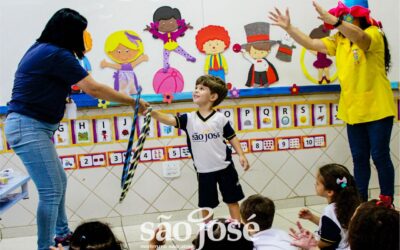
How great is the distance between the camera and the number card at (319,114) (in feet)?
9.58

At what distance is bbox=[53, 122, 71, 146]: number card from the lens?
8.82 ft

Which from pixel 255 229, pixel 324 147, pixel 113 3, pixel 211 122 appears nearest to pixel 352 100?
pixel 324 147

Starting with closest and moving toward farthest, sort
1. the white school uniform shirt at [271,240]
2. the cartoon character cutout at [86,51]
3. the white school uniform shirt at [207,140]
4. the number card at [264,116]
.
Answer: the white school uniform shirt at [271,240] → the white school uniform shirt at [207,140] → the cartoon character cutout at [86,51] → the number card at [264,116]

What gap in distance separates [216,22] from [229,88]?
16.4 inches

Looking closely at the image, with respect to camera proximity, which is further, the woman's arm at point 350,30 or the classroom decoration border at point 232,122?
the classroom decoration border at point 232,122

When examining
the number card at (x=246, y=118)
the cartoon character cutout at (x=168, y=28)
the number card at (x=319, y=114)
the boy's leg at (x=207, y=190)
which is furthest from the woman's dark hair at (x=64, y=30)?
the number card at (x=319, y=114)

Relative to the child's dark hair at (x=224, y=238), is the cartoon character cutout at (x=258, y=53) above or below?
above

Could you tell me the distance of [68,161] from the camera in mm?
2707

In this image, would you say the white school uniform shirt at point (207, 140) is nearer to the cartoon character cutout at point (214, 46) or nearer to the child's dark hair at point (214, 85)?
the child's dark hair at point (214, 85)

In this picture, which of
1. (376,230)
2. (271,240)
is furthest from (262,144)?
(376,230)

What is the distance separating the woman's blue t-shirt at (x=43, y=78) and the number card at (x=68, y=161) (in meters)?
0.84

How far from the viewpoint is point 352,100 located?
2.42m

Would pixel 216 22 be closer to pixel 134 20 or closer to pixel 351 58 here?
pixel 134 20

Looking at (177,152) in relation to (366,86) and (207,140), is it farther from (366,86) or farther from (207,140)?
(366,86)
